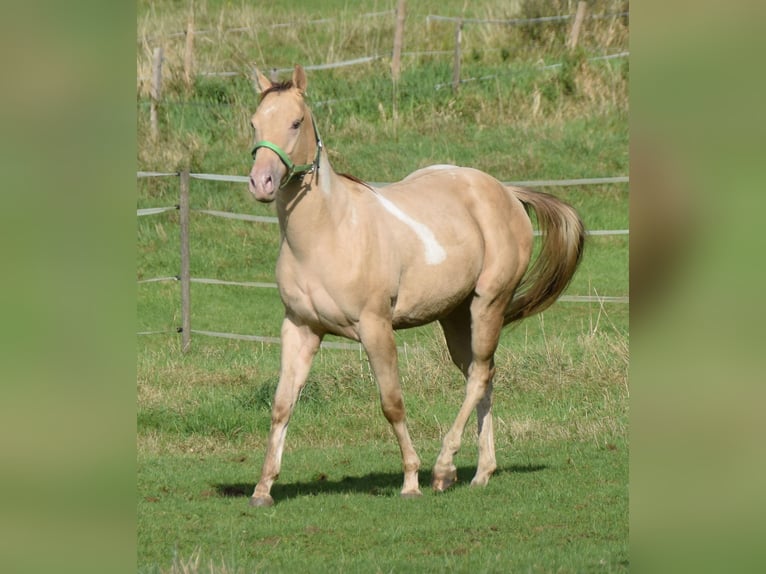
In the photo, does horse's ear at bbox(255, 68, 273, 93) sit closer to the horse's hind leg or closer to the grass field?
the grass field

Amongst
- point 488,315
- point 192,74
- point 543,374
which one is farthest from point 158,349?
point 192,74

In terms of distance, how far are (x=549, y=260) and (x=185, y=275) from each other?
5596 millimetres

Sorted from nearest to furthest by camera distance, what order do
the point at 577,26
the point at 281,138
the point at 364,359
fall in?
1. the point at 281,138
2. the point at 364,359
3. the point at 577,26

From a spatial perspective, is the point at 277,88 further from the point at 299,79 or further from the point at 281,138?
the point at 281,138

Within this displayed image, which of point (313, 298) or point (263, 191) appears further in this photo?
point (313, 298)

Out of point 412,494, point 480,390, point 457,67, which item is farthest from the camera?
point 457,67

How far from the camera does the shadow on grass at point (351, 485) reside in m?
7.30

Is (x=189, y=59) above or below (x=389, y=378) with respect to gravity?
above

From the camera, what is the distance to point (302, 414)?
966cm

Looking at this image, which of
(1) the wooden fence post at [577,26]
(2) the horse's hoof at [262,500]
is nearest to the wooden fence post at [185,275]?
(2) the horse's hoof at [262,500]

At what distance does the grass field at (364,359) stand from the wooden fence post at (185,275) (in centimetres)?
24

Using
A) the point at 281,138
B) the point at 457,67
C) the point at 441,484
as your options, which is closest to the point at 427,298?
the point at 441,484

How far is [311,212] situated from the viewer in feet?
22.6
